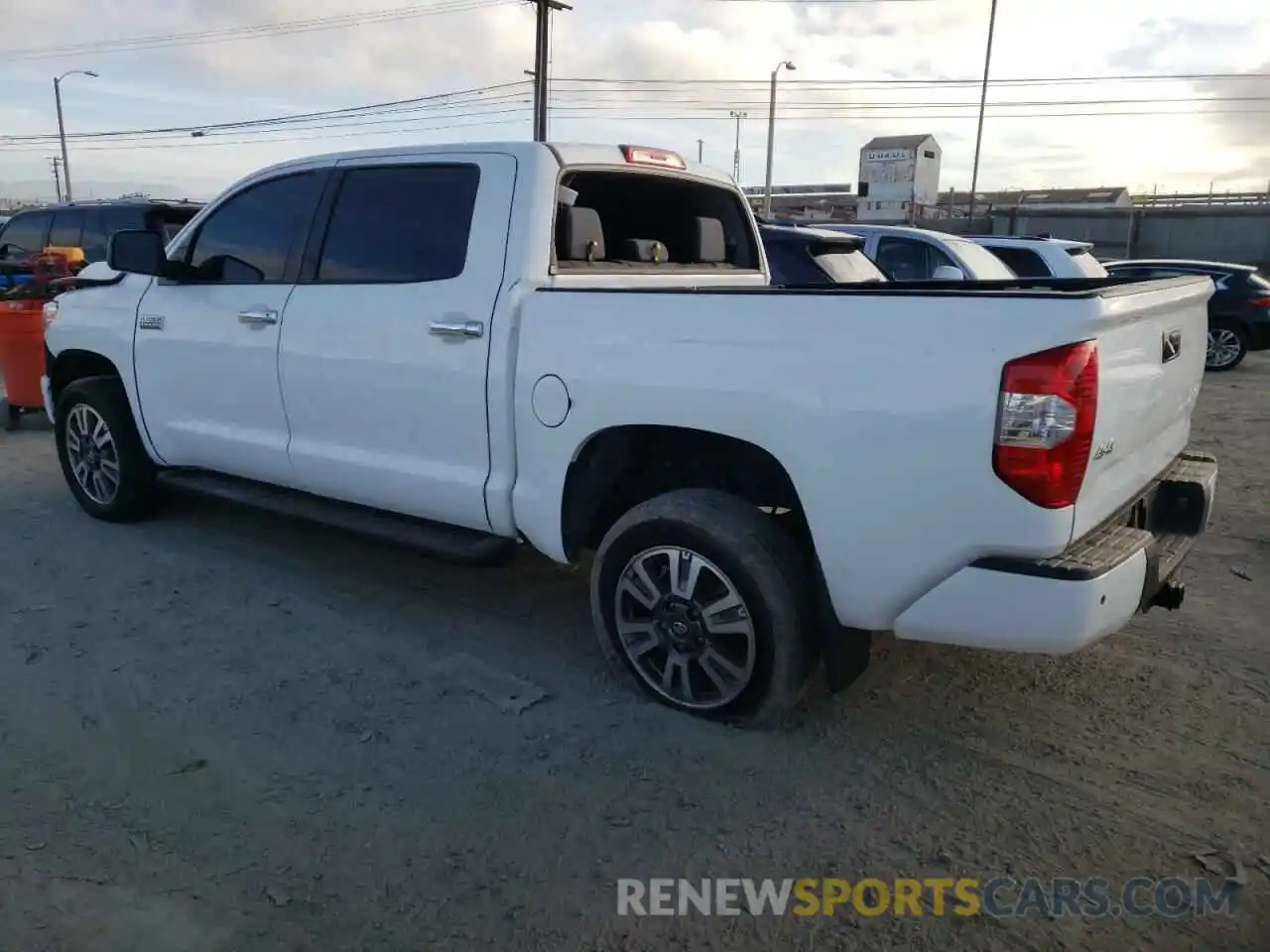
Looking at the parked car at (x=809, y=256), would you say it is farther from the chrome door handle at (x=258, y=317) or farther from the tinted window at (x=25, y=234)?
the tinted window at (x=25, y=234)

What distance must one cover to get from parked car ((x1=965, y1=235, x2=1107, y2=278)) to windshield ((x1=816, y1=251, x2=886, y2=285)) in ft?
9.39

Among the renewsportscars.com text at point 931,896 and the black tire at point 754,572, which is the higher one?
the black tire at point 754,572

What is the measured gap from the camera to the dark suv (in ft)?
34.0

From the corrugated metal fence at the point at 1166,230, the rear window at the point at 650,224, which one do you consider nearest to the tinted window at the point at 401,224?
the rear window at the point at 650,224

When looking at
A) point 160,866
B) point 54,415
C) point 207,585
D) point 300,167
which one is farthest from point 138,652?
point 54,415

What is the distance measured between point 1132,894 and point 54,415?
19.3 feet

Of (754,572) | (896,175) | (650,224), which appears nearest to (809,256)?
(650,224)

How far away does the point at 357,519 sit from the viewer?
4.27 metres

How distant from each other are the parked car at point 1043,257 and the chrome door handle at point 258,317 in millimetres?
8792

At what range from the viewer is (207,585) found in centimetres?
467

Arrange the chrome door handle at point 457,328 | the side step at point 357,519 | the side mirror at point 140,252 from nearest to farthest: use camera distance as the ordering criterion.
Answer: the chrome door handle at point 457,328
the side step at point 357,519
the side mirror at point 140,252

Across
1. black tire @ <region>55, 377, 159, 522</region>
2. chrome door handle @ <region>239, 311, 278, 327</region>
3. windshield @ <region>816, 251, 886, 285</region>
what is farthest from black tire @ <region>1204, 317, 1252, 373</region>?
black tire @ <region>55, 377, 159, 522</region>

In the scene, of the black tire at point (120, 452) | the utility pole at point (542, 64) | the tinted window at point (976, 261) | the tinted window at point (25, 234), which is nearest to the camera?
the black tire at point (120, 452)

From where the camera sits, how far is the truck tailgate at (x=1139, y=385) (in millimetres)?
2697
